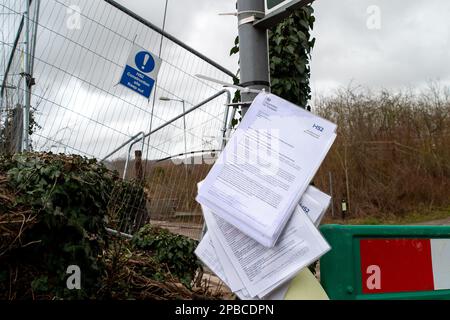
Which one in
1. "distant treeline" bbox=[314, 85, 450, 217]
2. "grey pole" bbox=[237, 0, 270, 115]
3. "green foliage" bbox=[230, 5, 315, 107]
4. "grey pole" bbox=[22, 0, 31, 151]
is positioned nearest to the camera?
"grey pole" bbox=[237, 0, 270, 115]

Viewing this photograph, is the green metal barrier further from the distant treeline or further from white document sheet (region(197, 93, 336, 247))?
the distant treeline

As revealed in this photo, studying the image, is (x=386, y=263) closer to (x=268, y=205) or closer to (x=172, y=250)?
(x=268, y=205)

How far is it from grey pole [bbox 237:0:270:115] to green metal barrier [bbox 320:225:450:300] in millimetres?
712

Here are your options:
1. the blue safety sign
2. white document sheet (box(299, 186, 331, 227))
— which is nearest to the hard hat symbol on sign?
the blue safety sign

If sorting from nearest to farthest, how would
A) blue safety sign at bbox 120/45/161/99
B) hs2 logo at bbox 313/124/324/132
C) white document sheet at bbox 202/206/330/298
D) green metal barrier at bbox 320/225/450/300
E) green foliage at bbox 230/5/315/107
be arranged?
white document sheet at bbox 202/206/330/298 → hs2 logo at bbox 313/124/324/132 → green metal barrier at bbox 320/225/450/300 → green foliage at bbox 230/5/315/107 → blue safety sign at bbox 120/45/161/99

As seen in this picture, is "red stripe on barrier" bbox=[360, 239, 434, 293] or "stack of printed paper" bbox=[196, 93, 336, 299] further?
"red stripe on barrier" bbox=[360, 239, 434, 293]

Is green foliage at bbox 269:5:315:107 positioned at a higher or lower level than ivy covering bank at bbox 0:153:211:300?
higher

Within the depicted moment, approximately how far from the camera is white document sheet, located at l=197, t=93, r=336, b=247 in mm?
1729

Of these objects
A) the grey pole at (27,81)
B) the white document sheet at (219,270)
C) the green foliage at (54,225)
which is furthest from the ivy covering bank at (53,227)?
the grey pole at (27,81)

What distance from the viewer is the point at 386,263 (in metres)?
2.05

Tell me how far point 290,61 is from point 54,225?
168 cm

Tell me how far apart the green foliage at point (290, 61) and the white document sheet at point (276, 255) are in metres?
1.42

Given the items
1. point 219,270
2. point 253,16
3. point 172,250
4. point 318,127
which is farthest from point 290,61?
point 172,250
